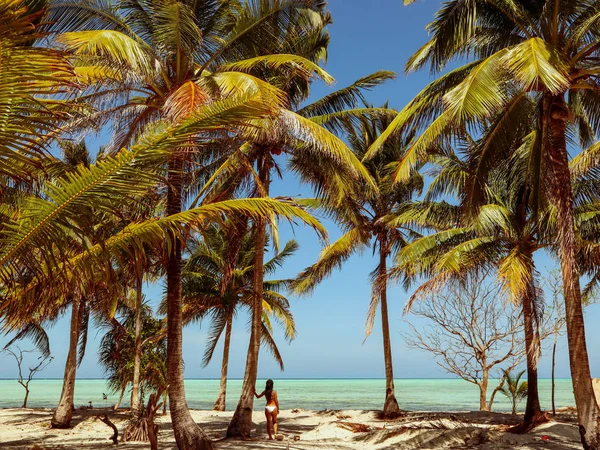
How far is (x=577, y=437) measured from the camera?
1220 centimetres

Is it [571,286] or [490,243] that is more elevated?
[490,243]

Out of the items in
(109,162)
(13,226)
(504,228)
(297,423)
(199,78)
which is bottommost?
(297,423)

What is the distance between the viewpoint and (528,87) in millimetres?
8953

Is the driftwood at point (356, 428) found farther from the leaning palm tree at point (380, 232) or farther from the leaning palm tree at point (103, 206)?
the leaning palm tree at point (103, 206)

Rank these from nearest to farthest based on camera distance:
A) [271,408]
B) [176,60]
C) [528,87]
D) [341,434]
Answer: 1. [528,87]
2. [176,60]
3. [271,408]
4. [341,434]

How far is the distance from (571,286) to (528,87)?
138 inches

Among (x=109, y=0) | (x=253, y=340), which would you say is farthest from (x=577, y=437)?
(x=109, y=0)

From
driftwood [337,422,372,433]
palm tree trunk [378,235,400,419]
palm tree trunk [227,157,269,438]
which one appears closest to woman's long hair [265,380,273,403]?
palm tree trunk [227,157,269,438]

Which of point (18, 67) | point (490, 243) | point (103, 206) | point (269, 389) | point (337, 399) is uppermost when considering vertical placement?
point (490, 243)

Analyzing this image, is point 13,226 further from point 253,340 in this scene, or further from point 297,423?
point 297,423

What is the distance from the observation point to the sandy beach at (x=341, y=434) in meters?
11.6

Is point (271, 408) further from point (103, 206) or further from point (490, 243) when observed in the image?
point (103, 206)

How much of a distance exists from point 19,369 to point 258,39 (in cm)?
1977

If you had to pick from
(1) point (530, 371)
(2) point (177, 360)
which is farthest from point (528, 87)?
(1) point (530, 371)
